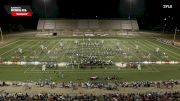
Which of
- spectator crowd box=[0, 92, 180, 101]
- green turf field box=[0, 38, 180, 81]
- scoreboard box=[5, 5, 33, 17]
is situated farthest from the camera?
scoreboard box=[5, 5, 33, 17]

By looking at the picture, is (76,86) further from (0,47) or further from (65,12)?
(65,12)

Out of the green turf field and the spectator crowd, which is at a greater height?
the spectator crowd

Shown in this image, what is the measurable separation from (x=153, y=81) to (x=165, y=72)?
6.18 m

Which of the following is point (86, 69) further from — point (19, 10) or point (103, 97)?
point (19, 10)

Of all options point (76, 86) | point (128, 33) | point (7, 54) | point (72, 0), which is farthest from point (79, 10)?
point (76, 86)

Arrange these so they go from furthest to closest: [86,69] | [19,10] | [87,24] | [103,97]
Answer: [87,24] < [19,10] < [86,69] < [103,97]

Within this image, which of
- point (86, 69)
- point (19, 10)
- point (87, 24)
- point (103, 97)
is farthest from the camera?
point (87, 24)

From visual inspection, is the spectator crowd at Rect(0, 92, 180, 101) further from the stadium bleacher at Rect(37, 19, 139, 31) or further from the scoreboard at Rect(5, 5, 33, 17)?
the stadium bleacher at Rect(37, 19, 139, 31)

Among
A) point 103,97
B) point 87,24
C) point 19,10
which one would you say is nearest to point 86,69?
point 103,97

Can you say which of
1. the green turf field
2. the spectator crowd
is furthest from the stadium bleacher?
the spectator crowd

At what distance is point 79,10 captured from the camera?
11969cm

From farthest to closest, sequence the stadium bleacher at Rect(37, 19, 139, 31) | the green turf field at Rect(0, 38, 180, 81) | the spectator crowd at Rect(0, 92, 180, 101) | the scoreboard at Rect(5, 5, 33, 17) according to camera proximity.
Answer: the stadium bleacher at Rect(37, 19, 139, 31) → the scoreboard at Rect(5, 5, 33, 17) → the green turf field at Rect(0, 38, 180, 81) → the spectator crowd at Rect(0, 92, 180, 101)

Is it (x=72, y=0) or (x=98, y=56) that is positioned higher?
(x=72, y=0)

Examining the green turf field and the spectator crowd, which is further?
the green turf field
